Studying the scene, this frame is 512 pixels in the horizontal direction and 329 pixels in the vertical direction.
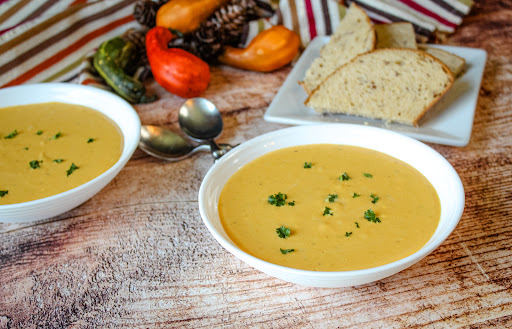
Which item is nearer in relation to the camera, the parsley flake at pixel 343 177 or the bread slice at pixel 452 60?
the parsley flake at pixel 343 177

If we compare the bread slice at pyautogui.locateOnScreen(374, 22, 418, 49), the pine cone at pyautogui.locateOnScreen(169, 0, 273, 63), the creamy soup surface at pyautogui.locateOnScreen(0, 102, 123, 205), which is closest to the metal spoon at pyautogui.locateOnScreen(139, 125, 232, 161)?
the creamy soup surface at pyautogui.locateOnScreen(0, 102, 123, 205)

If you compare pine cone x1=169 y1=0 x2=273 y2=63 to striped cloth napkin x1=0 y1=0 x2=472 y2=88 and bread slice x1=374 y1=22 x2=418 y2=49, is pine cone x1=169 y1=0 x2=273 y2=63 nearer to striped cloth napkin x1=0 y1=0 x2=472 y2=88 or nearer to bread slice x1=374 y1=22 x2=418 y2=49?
striped cloth napkin x1=0 y1=0 x2=472 y2=88

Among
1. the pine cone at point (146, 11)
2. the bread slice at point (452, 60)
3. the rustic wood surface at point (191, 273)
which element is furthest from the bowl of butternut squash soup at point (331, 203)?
the pine cone at point (146, 11)

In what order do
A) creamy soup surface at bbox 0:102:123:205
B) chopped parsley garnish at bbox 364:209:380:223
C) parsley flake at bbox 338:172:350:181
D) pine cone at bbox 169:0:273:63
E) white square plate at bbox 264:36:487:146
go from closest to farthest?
chopped parsley garnish at bbox 364:209:380:223
parsley flake at bbox 338:172:350:181
creamy soup surface at bbox 0:102:123:205
white square plate at bbox 264:36:487:146
pine cone at bbox 169:0:273:63

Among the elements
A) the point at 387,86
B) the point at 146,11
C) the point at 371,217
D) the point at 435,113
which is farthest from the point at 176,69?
the point at 371,217

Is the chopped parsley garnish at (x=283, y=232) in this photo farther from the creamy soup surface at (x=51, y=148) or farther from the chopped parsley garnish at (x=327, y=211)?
the creamy soup surface at (x=51, y=148)
